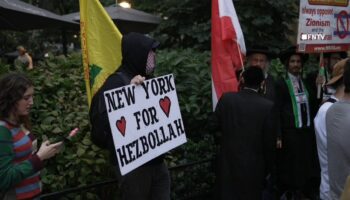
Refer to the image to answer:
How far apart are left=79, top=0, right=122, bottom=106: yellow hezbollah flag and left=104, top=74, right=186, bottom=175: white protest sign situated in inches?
31.0

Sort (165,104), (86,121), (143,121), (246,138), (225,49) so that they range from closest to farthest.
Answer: (143,121)
(165,104)
(86,121)
(246,138)
(225,49)

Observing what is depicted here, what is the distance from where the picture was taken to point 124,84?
3346 mm

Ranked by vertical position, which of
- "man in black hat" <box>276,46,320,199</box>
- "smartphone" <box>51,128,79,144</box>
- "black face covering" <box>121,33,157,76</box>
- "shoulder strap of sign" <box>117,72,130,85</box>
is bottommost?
"man in black hat" <box>276,46,320,199</box>

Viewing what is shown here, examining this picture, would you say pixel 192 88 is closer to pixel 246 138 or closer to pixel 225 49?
pixel 225 49

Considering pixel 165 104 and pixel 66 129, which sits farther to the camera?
pixel 66 129

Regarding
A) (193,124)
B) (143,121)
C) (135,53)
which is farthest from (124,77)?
(193,124)

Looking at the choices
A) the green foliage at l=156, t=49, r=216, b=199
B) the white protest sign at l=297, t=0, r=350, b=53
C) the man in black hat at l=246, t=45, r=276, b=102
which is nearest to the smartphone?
the green foliage at l=156, t=49, r=216, b=199

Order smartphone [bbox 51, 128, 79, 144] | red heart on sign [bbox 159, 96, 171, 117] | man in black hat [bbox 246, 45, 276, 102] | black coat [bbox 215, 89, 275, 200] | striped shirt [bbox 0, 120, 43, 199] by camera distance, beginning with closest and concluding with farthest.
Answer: striped shirt [bbox 0, 120, 43, 199]
smartphone [bbox 51, 128, 79, 144]
red heart on sign [bbox 159, 96, 171, 117]
black coat [bbox 215, 89, 275, 200]
man in black hat [bbox 246, 45, 276, 102]

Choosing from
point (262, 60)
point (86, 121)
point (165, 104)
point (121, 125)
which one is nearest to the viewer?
point (121, 125)

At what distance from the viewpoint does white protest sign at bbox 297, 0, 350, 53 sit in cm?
516

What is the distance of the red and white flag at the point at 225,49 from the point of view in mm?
4922

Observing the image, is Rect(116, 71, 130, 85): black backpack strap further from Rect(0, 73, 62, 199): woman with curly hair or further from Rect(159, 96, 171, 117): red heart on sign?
Rect(0, 73, 62, 199): woman with curly hair

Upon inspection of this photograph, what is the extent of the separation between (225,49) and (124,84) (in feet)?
6.41

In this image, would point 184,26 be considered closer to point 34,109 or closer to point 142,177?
point 34,109
